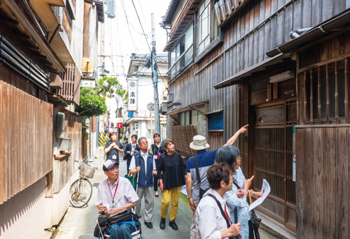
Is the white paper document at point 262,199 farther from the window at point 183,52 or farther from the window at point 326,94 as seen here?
the window at point 183,52

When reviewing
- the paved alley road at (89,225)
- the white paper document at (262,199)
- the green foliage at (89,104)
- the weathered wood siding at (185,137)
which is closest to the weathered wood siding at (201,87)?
the weathered wood siding at (185,137)

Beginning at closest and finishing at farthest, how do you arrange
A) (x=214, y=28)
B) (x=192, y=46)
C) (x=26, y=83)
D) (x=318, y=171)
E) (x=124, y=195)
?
(x=318, y=171) → (x=124, y=195) → (x=26, y=83) → (x=214, y=28) → (x=192, y=46)

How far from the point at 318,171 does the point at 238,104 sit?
4279 millimetres

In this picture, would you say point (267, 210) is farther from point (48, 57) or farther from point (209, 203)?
point (48, 57)

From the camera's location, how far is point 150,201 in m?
6.98

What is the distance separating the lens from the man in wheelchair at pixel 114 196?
4.38 metres

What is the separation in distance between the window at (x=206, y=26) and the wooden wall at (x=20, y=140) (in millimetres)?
6846

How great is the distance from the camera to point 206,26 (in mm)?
10977

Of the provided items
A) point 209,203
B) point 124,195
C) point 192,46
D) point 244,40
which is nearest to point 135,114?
point 192,46

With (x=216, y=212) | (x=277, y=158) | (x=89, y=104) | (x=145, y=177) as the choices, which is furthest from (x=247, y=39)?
(x=89, y=104)

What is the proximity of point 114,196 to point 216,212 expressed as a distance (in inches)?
89.8

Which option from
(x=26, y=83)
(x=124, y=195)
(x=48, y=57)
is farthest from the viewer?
(x=48, y=57)

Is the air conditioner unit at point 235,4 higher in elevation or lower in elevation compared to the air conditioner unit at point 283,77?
higher

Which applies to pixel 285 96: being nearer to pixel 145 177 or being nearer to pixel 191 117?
pixel 145 177
